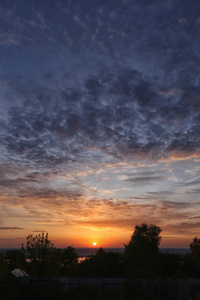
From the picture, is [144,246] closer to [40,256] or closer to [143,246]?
[143,246]

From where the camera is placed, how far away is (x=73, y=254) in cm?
6806

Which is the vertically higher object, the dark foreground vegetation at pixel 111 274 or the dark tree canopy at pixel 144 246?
the dark tree canopy at pixel 144 246

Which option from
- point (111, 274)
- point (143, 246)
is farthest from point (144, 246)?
point (111, 274)

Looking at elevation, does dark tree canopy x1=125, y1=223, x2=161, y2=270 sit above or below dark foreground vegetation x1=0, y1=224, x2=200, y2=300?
above

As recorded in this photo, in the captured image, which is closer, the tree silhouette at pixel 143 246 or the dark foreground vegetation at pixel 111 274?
the dark foreground vegetation at pixel 111 274

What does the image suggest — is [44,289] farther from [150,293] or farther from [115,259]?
[115,259]

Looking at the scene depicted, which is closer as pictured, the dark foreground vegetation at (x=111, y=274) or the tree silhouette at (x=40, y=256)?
the dark foreground vegetation at (x=111, y=274)

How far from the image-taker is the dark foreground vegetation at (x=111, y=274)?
1909 centimetres

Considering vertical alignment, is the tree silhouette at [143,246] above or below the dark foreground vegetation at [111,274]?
above

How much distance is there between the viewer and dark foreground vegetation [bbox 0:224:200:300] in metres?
19.1

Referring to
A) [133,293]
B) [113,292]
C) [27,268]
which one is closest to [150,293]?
[133,293]

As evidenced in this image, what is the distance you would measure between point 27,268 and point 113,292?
21386 mm

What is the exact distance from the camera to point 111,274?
117 ft

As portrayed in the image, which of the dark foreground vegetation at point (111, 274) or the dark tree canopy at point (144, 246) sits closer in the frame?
the dark foreground vegetation at point (111, 274)
